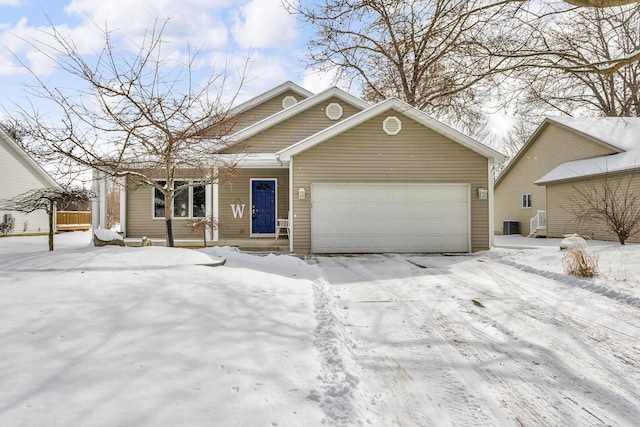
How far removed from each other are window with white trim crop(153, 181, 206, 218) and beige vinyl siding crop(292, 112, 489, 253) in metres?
4.58

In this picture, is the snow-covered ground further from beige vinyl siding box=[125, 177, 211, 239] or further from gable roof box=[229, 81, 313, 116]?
gable roof box=[229, 81, 313, 116]

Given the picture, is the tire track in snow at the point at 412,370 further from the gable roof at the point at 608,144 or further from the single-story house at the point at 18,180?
the single-story house at the point at 18,180

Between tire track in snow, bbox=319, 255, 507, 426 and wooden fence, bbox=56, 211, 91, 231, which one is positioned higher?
wooden fence, bbox=56, 211, 91, 231

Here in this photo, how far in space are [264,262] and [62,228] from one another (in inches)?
811

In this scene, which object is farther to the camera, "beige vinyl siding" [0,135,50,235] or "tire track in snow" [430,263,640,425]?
"beige vinyl siding" [0,135,50,235]

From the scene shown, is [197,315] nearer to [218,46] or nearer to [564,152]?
[218,46]

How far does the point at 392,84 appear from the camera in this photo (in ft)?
63.6

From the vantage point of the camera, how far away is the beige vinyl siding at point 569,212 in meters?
13.9

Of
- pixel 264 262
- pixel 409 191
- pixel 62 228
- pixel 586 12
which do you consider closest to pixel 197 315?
pixel 264 262

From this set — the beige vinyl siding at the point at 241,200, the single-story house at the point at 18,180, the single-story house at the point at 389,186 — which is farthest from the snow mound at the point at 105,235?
the single-story house at the point at 18,180

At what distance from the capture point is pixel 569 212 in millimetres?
16328

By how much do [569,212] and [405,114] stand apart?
34.9 feet

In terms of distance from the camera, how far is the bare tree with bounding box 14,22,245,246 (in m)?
6.55

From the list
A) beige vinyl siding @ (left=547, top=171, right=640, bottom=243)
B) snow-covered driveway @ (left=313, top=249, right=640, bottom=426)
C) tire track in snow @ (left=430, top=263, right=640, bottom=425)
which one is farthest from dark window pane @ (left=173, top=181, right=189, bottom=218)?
beige vinyl siding @ (left=547, top=171, right=640, bottom=243)
